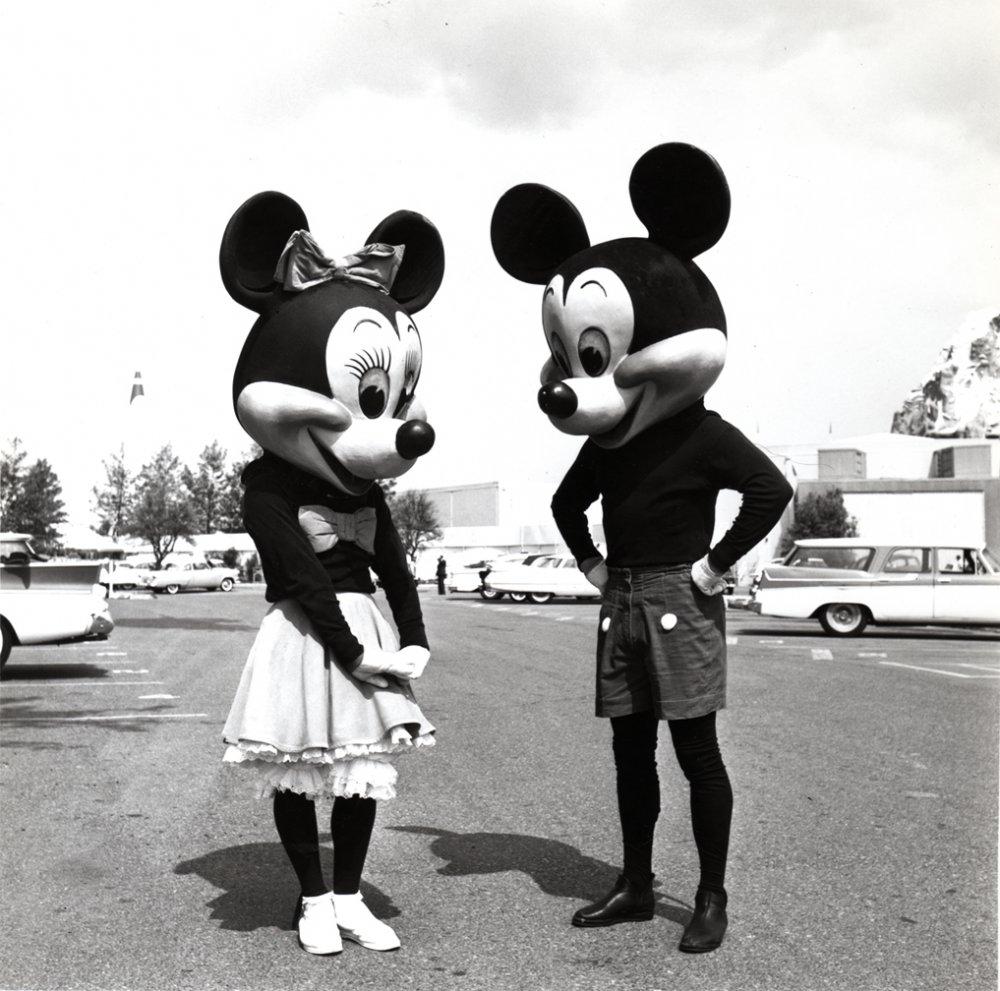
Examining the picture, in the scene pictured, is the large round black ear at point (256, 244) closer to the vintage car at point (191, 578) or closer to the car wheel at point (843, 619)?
the car wheel at point (843, 619)

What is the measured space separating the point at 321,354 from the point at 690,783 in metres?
1.76

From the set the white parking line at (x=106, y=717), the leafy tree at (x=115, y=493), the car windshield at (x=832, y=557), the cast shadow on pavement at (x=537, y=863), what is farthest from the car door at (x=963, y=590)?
the leafy tree at (x=115, y=493)

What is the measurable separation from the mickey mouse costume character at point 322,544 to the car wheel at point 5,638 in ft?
28.5

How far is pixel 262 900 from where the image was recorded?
13.9 ft

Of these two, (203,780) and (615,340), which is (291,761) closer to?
(615,340)

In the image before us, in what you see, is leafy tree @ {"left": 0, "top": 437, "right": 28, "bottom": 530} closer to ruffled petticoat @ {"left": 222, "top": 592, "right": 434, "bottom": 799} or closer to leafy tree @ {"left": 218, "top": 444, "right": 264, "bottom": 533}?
leafy tree @ {"left": 218, "top": 444, "right": 264, "bottom": 533}

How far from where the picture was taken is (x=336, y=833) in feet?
12.7

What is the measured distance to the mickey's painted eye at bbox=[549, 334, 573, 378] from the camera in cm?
407

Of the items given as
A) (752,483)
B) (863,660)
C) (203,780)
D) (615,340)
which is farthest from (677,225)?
(863,660)

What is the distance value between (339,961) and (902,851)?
2.47 meters

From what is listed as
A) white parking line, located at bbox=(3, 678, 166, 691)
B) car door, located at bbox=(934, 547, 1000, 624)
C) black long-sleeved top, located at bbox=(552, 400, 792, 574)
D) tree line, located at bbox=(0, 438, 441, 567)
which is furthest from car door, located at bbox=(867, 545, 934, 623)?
tree line, located at bbox=(0, 438, 441, 567)

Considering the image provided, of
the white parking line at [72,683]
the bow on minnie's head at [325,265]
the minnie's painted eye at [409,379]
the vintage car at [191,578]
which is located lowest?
the vintage car at [191,578]

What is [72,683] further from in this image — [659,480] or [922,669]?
[659,480]

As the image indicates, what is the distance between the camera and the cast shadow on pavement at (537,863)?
4.32 metres
